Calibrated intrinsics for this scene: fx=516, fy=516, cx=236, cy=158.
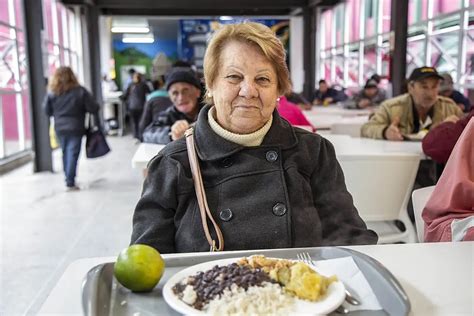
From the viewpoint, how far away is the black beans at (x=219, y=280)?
0.93m

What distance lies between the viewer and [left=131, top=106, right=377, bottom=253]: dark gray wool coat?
5.01 feet

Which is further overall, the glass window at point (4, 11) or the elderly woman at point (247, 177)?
the glass window at point (4, 11)

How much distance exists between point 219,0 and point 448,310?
12057 mm

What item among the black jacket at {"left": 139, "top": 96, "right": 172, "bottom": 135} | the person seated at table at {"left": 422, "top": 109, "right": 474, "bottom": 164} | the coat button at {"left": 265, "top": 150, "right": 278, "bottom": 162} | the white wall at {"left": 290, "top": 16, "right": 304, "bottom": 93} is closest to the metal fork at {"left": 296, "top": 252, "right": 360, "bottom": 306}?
the coat button at {"left": 265, "top": 150, "right": 278, "bottom": 162}

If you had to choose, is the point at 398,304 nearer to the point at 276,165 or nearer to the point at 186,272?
the point at 186,272

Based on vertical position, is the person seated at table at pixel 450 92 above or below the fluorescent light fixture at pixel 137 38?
below

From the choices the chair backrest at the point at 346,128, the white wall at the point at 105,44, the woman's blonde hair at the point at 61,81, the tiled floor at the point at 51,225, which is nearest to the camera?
the tiled floor at the point at 51,225

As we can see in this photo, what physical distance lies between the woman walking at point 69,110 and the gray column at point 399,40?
425 centimetres

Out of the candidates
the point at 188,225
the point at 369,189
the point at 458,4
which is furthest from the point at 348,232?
the point at 458,4

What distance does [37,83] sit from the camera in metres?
7.10

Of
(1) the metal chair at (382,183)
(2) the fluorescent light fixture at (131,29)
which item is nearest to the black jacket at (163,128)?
(1) the metal chair at (382,183)

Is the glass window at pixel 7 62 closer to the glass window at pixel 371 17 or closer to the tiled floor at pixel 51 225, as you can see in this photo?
the tiled floor at pixel 51 225

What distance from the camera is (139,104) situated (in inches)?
434

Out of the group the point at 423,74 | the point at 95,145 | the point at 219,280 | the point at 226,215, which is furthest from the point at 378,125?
the point at 95,145
